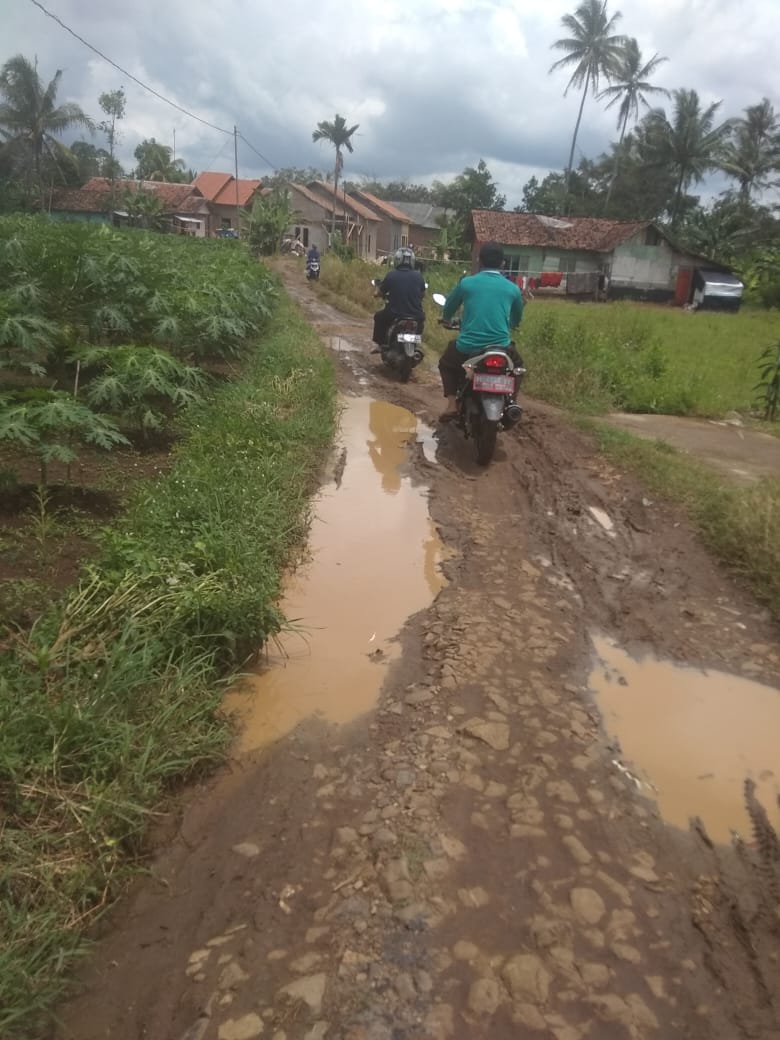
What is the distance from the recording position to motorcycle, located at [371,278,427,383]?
10.2 meters

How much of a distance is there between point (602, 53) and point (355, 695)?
52657 mm

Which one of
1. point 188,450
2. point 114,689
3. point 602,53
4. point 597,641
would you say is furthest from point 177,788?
point 602,53

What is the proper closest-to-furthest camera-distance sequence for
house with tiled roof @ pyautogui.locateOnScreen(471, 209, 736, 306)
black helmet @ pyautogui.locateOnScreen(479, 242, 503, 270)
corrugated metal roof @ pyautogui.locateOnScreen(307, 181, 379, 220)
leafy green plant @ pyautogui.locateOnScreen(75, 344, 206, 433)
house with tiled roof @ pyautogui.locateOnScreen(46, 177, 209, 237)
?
1. leafy green plant @ pyautogui.locateOnScreen(75, 344, 206, 433)
2. black helmet @ pyautogui.locateOnScreen(479, 242, 503, 270)
3. house with tiled roof @ pyautogui.locateOnScreen(471, 209, 736, 306)
4. house with tiled roof @ pyautogui.locateOnScreen(46, 177, 209, 237)
5. corrugated metal roof @ pyautogui.locateOnScreen(307, 181, 379, 220)

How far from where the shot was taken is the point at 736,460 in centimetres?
746

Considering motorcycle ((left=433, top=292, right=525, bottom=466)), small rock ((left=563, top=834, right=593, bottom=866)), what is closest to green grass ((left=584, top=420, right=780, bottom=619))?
motorcycle ((left=433, top=292, right=525, bottom=466))

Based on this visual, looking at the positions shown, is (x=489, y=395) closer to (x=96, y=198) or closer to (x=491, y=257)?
(x=491, y=257)

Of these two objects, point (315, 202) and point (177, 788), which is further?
point (315, 202)

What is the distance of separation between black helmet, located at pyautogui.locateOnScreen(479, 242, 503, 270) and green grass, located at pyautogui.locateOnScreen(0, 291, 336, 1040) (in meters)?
3.23

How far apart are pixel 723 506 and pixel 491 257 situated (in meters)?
3.09

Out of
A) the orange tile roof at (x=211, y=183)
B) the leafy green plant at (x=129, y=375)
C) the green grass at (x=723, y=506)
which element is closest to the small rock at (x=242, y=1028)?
the green grass at (x=723, y=506)

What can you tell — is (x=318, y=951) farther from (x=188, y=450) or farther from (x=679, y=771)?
(x=188, y=450)

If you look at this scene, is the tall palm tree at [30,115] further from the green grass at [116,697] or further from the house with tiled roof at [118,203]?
the green grass at [116,697]

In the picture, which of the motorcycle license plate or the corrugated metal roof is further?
the corrugated metal roof

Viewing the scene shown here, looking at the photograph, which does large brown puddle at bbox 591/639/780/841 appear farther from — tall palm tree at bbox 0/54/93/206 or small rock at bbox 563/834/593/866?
tall palm tree at bbox 0/54/93/206
